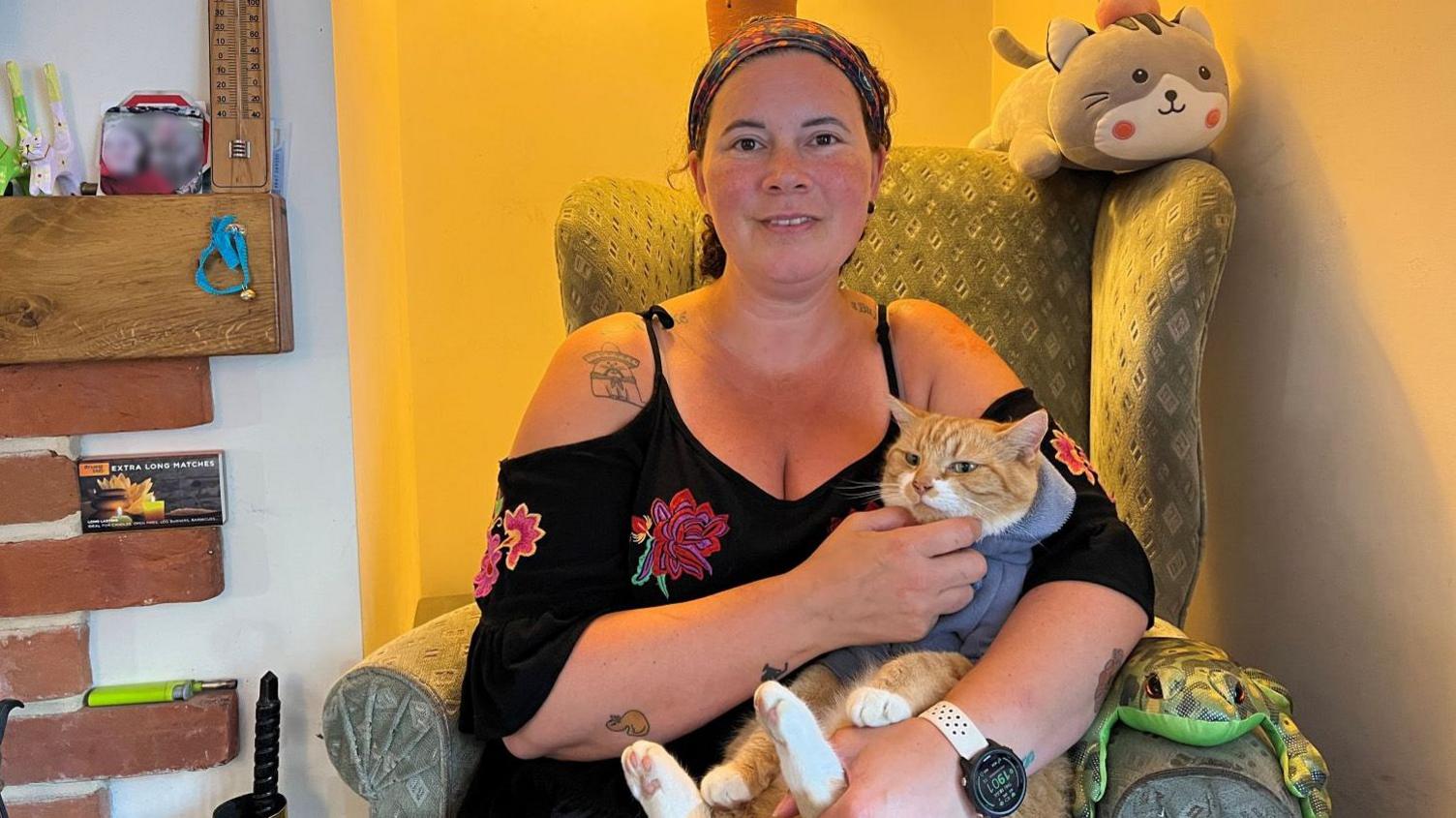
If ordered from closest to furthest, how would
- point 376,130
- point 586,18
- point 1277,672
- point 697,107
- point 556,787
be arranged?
point 556,787
point 697,107
point 1277,672
point 376,130
point 586,18

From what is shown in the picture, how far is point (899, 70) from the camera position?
7.30ft

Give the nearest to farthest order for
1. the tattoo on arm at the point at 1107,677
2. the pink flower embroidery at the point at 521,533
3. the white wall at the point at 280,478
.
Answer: the tattoo on arm at the point at 1107,677
the pink flower embroidery at the point at 521,533
the white wall at the point at 280,478

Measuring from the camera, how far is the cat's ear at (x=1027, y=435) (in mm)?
903

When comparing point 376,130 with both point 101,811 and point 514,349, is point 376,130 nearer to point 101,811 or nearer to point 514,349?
point 514,349

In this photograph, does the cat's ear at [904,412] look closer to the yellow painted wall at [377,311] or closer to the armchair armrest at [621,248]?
the armchair armrest at [621,248]

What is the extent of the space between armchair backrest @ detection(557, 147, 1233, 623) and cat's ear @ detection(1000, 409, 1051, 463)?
47cm

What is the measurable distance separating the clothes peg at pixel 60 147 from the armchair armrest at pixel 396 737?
711 mm

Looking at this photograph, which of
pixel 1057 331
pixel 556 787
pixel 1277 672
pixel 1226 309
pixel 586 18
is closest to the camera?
pixel 556 787

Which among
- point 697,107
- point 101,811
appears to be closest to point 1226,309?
point 697,107

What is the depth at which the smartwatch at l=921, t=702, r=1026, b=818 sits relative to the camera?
31.2 inches

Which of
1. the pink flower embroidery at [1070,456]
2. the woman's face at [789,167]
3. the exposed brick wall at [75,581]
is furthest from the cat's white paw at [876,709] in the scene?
the exposed brick wall at [75,581]

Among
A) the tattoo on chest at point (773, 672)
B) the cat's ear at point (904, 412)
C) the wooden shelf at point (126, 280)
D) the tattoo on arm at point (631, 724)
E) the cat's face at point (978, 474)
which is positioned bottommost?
the tattoo on arm at point (631, 724)

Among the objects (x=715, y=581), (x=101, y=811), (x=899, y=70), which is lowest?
(x=101, y=811)

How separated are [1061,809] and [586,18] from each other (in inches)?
72.9
